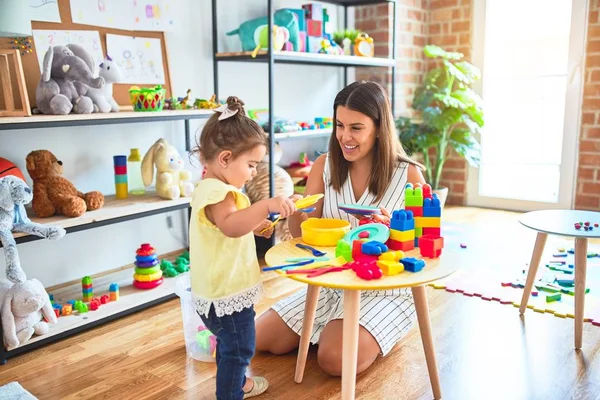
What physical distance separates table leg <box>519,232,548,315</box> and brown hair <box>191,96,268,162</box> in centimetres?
120

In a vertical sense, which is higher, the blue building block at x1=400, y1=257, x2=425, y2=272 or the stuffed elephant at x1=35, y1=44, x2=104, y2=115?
the stuffed elephant at x1=35, y1=44, x2=104, y2=115

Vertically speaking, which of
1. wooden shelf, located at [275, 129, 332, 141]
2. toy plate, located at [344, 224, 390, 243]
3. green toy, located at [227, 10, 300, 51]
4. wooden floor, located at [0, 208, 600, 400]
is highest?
green toy, located at [227, 10, 300, 51]

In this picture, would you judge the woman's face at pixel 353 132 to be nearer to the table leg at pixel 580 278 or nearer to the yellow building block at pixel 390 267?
the yellow building block at pixel 390 267

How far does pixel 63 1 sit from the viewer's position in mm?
2492

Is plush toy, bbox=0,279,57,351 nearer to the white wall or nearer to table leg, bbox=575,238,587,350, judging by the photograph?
the white wall

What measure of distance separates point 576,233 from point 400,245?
2.53ft

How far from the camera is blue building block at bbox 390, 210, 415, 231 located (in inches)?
60.0

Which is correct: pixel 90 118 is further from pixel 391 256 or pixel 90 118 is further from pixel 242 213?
pixel 391 256

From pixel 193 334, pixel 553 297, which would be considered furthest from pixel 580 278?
pixel 193 334

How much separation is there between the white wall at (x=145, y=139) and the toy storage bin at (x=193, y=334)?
0.62m

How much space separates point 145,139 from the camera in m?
2.90

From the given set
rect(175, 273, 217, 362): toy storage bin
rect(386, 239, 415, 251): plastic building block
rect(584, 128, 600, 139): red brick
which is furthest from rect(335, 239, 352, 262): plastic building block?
rect(584, 128, 600, 139): red brick

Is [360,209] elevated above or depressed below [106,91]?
below

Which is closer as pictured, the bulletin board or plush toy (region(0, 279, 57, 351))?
plush toy (region(0, 279, 57, 351))
